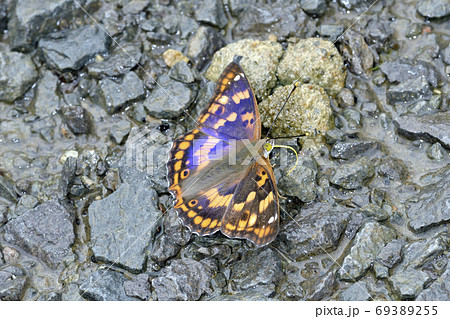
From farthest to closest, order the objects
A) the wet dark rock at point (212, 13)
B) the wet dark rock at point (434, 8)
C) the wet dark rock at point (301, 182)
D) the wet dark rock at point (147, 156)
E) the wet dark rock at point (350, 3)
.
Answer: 1. the wet dark rock at point (212, 13)
2. the wet dark rock at point (350, 3)
3. the wet dark rock at point (434, 8)
4. the wet dark rock at point (147, 156)
5. the wet dark rock at point (301, 182)

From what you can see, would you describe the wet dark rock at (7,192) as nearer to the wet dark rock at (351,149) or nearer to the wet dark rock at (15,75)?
the wet dark rock at (15,75)

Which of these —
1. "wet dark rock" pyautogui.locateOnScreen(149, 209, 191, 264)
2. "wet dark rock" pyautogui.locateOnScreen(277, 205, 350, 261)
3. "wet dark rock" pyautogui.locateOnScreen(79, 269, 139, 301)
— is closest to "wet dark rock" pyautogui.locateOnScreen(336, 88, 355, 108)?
"wet dark rock" pyautogui.locateOnScreen(277, 205, 350, 261)

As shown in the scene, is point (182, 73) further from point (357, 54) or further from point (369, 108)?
point (369, 108)

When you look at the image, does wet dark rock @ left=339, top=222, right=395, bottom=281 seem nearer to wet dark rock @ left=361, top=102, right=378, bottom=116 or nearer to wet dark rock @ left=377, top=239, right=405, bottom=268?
wet dark rock @ left=377, top=239, right=405, bottom=268

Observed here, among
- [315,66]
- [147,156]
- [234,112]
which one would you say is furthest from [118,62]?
[315,66]

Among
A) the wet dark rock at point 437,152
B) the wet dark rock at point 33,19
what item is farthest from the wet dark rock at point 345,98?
the wet dark rock at point 33,19

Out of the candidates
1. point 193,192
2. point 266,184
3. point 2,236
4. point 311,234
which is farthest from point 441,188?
point 2,236
